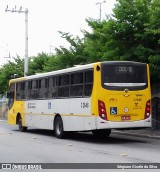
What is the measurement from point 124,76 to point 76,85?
216 cm

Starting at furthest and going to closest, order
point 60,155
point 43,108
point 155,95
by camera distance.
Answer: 1. point 155,95
2. point 43,108
3. point 60,155

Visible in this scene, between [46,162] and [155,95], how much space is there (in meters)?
13.3

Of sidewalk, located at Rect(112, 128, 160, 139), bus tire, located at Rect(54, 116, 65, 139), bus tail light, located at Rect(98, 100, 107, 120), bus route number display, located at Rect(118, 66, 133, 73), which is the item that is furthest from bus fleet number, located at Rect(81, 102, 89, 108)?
sidewalk, located at Rect(112, 128, 160, 139)

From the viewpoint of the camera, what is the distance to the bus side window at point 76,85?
1859cm

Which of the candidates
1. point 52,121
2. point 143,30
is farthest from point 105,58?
point 52,121

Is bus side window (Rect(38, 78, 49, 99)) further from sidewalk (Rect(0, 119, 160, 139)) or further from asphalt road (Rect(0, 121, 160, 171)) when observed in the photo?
sidewalk (Rect(0, 119, 160, 139))

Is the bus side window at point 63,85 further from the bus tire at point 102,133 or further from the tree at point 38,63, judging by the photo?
the tree at point 38,63

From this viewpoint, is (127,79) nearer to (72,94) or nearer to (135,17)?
(72,94)

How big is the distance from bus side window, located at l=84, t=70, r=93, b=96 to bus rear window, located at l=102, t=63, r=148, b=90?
1.76 ft

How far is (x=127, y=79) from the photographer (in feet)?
58.7

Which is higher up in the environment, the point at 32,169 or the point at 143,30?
the point at 143,30

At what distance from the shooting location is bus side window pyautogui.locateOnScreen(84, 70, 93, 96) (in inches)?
703

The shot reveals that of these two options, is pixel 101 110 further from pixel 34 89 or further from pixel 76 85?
pixel 34 89

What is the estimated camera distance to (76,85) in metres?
18.9
